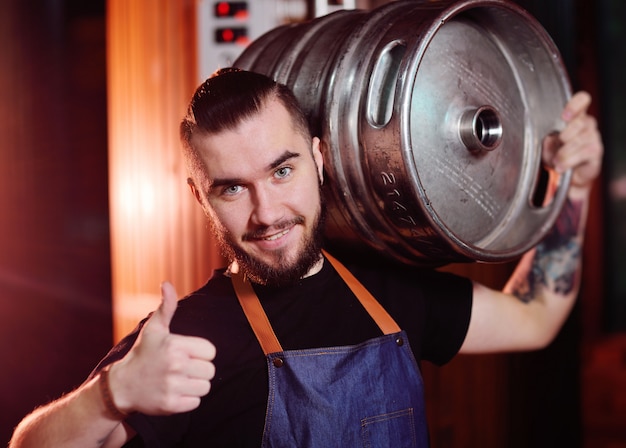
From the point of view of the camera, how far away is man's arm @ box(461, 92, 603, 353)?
1.72m

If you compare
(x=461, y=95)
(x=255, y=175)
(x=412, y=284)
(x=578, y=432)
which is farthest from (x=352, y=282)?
(x=578, y=432)

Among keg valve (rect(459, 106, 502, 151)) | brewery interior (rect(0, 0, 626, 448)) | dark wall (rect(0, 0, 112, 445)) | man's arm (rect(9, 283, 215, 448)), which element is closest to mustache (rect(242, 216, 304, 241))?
man's arm (rect(9, 283, 215, 448))

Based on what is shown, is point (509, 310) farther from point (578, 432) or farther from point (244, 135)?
point (578, 432)

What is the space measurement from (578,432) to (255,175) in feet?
6.96

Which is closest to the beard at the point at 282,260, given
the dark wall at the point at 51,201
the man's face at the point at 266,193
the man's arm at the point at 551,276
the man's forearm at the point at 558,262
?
the man's face at the point at 266,193

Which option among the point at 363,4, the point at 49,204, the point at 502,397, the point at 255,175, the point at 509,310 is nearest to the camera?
the point at 255,175

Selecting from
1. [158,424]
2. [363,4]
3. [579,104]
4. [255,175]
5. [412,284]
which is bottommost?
[158,424]

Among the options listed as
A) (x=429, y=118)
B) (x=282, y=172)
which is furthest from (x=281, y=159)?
(x=429, y=118)

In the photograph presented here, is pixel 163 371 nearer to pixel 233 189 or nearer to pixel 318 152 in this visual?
pixel 233 189

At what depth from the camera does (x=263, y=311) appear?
4.91ft

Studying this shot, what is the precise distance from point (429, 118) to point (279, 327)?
56 centimetres

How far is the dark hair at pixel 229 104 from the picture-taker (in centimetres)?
141

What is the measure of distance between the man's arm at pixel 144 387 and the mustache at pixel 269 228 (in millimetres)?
290

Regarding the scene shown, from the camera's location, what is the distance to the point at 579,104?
170 cm
